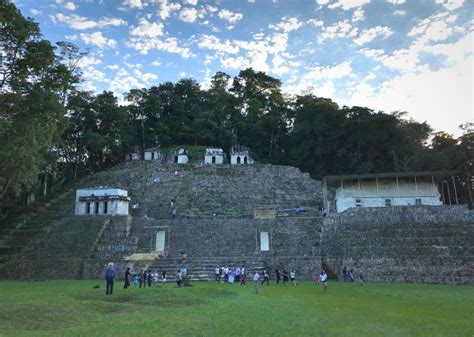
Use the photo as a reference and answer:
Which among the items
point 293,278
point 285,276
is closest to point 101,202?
point 285,276

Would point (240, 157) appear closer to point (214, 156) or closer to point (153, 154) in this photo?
point (214, 156)

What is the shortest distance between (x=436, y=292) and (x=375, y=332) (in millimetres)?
10093

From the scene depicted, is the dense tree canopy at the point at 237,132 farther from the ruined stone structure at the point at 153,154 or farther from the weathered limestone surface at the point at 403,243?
the weathered limestone surface at the point at 403,243

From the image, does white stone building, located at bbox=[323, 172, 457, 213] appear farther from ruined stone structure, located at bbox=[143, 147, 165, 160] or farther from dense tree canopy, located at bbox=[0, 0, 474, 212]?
ruined stone structure, located at bbox=[143, 147, 165, 160]

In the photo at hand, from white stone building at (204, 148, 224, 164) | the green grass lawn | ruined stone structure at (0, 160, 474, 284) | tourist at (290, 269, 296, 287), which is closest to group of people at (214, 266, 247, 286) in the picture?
ruined stone structure at (0, 160, 474, 284)

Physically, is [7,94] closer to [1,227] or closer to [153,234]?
[153,234]

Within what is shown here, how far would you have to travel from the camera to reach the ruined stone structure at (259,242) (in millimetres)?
22844

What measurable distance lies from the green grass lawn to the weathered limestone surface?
19.4 ft

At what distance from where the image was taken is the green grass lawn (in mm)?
8875

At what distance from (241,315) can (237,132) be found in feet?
170

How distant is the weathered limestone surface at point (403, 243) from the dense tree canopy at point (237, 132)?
1740 centimetres

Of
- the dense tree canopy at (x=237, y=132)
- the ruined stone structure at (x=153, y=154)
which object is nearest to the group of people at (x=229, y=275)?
the dense tree canopy at (x=237, y=132)

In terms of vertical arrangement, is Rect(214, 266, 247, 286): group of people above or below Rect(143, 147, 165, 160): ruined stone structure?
below

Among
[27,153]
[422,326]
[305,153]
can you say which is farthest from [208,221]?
[305,153]
